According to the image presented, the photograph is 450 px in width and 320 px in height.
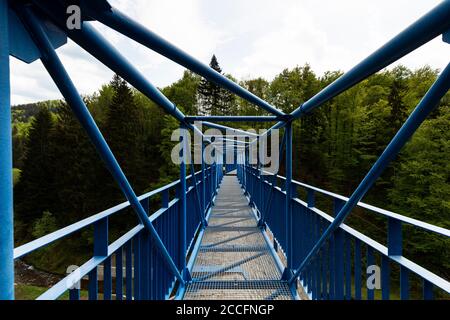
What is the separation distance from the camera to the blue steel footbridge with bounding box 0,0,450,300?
3.08ft

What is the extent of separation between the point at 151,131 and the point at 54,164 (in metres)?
14.1

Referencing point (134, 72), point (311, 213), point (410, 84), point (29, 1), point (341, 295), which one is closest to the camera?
point (29, 1)

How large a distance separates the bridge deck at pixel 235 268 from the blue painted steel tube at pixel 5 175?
2.63m

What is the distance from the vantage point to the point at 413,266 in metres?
1.29

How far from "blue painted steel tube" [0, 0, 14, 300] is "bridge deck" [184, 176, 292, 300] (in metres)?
2.63

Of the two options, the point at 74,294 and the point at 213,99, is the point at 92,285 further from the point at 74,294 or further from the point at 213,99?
the point at 213,99

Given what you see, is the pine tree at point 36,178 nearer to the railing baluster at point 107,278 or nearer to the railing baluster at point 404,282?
the railing baluster at point 107,278

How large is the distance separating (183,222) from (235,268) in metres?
1.08

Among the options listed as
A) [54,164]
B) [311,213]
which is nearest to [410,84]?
[311,213]

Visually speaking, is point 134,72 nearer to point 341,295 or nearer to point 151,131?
point 341,295

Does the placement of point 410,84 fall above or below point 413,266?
above

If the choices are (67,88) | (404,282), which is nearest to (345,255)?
(404,282)

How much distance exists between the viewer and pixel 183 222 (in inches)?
140

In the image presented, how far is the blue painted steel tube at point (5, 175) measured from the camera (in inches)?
30.3
